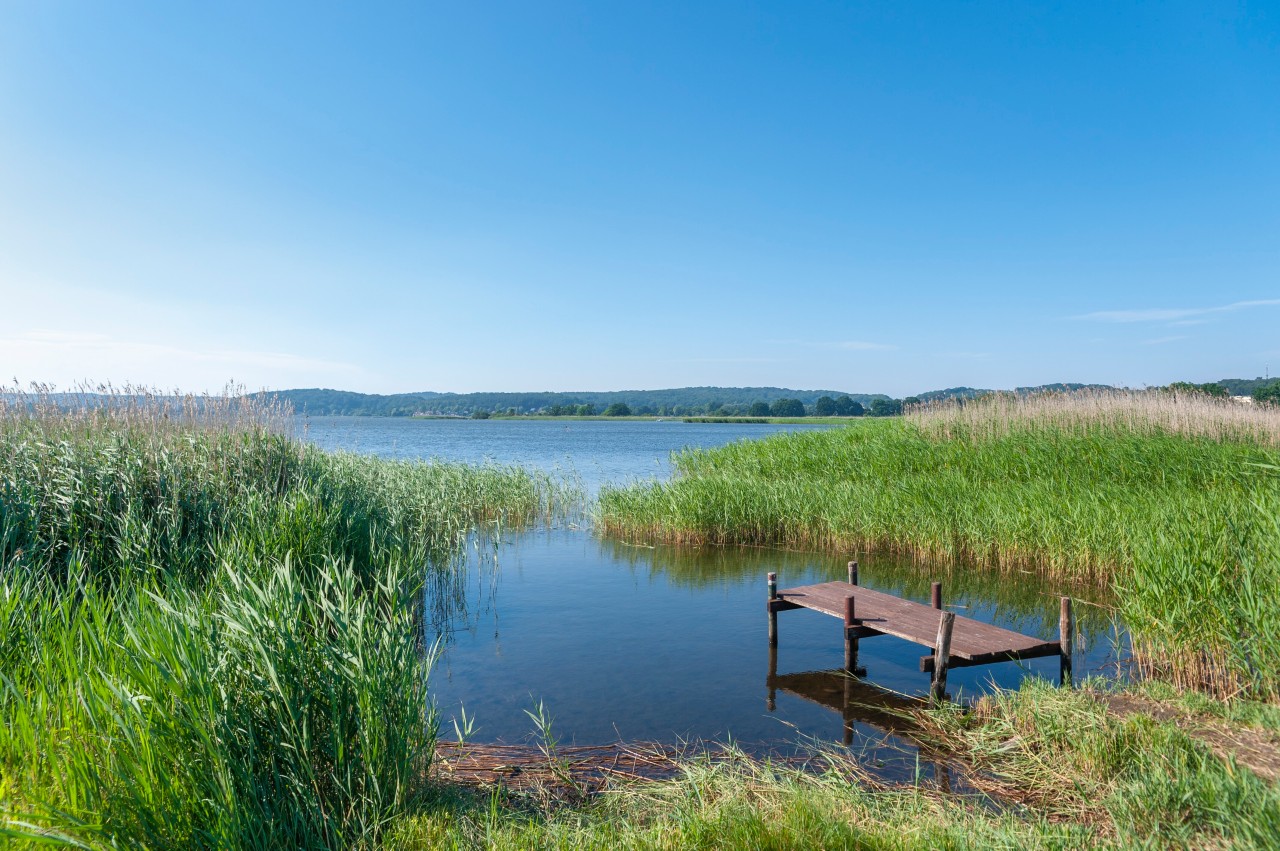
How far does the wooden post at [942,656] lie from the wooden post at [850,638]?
4.49 feet

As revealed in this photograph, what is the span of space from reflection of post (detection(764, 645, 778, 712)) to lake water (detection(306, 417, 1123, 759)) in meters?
0.03

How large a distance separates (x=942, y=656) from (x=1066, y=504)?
809cm

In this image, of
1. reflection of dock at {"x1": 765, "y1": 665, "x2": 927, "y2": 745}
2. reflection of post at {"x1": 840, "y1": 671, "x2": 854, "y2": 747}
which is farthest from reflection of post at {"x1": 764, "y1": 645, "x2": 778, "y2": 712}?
reflection of post at {"x1": 840, "y1": 671, "x2": 854, "y2": 747}

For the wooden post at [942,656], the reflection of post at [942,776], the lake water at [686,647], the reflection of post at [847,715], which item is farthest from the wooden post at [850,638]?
the reflection of post at [942,776]

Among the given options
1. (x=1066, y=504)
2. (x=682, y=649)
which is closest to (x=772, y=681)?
(x=682, y=649)

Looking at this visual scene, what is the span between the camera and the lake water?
8.84 metres

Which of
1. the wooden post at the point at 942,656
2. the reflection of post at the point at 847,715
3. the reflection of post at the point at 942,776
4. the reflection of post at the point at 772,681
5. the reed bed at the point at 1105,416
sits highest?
the reed bed at the point at 1105,416

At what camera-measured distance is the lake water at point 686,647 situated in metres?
8.84

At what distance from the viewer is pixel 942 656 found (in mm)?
8695

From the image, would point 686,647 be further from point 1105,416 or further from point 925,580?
point 1105,416

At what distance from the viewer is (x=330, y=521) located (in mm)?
10617

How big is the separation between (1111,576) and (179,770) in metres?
14.6

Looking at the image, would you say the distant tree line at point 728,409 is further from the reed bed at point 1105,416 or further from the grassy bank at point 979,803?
the grassy bank at point 979,803

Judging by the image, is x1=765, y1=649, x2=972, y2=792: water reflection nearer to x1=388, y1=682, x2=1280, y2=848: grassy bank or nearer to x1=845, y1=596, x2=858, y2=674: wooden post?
x1=845, y1=596, x2=858, y2=674: wooden post
